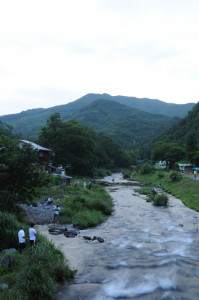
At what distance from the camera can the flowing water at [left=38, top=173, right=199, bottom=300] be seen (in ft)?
36.8

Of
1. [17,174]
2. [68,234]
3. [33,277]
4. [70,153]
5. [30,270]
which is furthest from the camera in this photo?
[70,153]

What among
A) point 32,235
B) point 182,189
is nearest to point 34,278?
point 32,235

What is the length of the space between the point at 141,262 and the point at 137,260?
364mm

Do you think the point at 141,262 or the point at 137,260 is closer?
the point at 141,262

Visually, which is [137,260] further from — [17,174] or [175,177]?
[175,177]

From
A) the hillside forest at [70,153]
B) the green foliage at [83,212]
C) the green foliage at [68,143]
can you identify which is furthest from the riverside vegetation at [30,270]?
the green foliage at [68,143]

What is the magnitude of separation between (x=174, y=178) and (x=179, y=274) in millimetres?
39989

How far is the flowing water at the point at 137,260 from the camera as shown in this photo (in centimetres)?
1121

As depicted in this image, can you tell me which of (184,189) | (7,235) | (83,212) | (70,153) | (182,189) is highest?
(70,153)

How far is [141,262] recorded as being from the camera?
47.5ft

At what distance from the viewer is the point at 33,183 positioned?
18969 mm

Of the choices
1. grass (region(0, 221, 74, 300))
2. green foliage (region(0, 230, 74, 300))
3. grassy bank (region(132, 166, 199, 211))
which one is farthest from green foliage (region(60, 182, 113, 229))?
grassy bank (region(132, 166, 199, 211))

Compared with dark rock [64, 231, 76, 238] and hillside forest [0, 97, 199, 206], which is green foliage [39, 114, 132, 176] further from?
dark rock [64, 231, 76, 238]

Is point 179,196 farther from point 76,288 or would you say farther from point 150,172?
point 150,172
